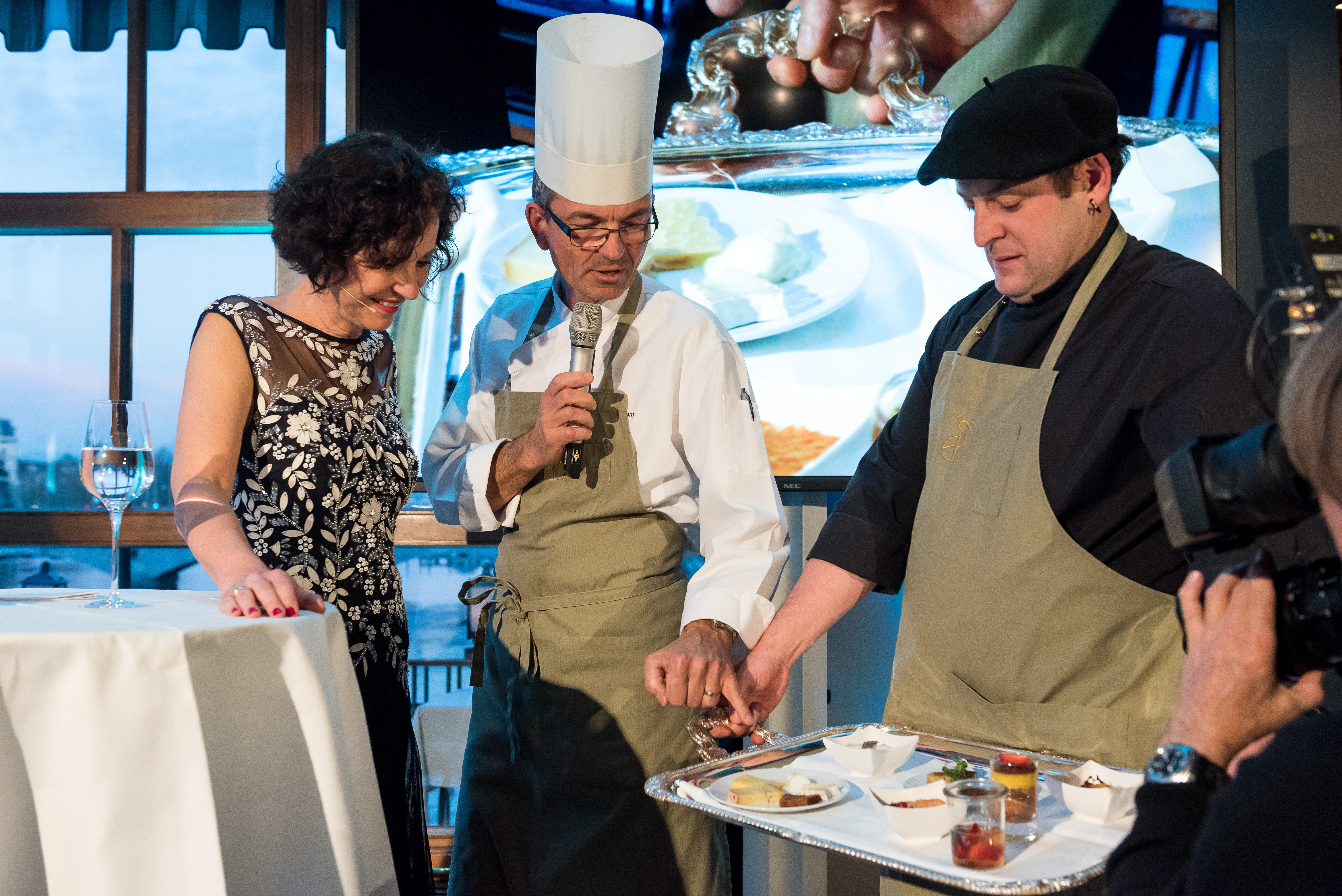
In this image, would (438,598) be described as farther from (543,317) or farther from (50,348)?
(543,317)

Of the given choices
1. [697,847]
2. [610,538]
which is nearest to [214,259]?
[610,538]

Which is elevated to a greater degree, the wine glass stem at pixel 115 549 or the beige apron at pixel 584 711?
the wine glass stem at pixel 115 549

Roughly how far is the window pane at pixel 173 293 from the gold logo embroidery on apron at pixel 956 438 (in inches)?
92.3

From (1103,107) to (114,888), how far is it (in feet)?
4.76

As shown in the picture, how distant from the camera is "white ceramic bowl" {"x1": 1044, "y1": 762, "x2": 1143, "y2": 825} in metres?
0.95

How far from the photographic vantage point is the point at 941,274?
2.52 metres

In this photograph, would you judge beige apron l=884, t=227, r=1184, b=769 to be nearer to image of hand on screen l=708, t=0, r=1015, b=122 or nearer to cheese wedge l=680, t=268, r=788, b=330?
cheese wedge l=680, t=268, r=788, b=330

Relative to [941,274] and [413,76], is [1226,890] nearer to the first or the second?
[941,274]

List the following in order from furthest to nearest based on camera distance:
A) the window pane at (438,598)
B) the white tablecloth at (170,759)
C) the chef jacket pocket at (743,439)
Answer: the window pane at (438,598)
the chef jacket pocket at (743,439)
the white tablecloth at (170,759)

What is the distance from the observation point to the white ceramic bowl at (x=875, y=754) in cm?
114

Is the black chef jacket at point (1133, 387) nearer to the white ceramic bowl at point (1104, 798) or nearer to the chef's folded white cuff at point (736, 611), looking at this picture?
the white ceramic bowl at point (1104, 798)

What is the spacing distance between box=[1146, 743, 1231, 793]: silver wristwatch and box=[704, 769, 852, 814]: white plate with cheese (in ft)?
1.11

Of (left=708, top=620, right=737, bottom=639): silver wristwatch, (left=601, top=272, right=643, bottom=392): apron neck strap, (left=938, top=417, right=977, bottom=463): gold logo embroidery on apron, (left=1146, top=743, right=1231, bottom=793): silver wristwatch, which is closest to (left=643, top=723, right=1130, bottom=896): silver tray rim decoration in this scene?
(left=1146, top=743, right=1231, bottom=793): silver wristwatch

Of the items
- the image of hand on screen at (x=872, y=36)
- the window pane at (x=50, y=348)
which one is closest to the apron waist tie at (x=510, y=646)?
the image of hand on screen at (x=872, y=36)
